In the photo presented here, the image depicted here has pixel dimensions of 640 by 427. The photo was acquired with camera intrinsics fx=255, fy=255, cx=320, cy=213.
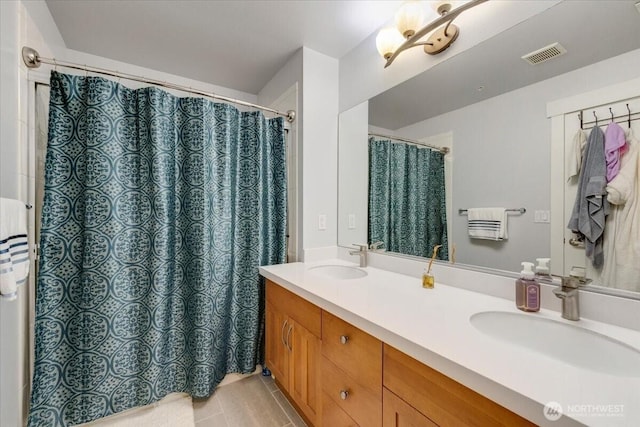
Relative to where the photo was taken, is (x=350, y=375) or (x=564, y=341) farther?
(x=350, y=375)

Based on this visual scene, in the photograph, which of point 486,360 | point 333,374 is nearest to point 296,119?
point 333,374

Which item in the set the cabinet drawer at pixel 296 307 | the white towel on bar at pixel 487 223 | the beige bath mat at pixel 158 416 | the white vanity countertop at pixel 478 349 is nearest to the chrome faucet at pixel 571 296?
the white vanity countertop at pixel 478 349

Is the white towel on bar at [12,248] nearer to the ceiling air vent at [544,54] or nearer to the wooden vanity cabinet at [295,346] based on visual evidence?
the wooden vanity cabinet at [295,346]

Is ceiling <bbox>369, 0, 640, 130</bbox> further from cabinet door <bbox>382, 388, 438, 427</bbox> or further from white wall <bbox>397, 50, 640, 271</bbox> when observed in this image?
cabinet door <bbox>382, 388, 438, 427</bbox>

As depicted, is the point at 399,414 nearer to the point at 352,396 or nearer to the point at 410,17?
Answer: the point at 352,396

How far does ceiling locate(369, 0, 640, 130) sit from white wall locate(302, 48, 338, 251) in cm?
54

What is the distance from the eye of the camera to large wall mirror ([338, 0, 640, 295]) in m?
0.83

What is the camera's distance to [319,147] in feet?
6.13

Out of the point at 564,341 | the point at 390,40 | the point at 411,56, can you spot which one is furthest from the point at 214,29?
the point at 564,341

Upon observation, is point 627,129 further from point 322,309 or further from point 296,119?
point 296,119

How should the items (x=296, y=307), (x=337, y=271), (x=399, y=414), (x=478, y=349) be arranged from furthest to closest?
1. (x=337, y=271)
2. (x=296, y=307)
3. (x=399, y=414)
4. (x=478, y=349)

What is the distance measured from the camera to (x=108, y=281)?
4.36ft

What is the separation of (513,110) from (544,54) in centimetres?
20

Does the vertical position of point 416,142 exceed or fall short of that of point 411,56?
it falls short
